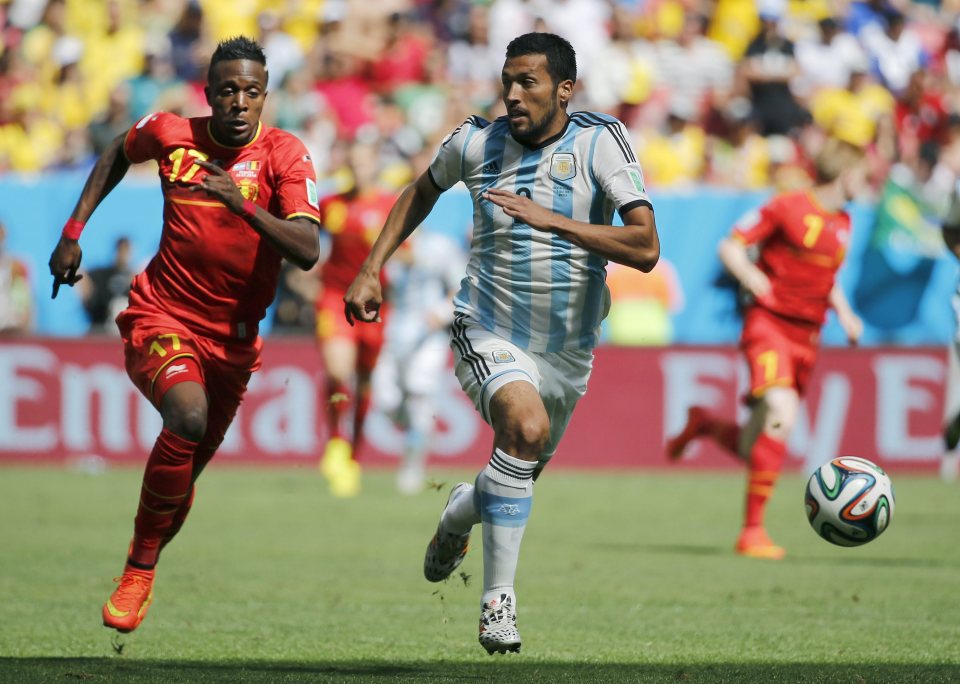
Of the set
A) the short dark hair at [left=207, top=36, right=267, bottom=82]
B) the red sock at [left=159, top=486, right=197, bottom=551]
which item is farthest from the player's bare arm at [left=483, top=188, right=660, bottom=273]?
the red sock at [left=159, top=486, right=197, bottom=551]

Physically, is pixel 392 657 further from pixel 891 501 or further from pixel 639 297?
pixel 639 297

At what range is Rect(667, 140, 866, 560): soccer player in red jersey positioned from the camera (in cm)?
1092

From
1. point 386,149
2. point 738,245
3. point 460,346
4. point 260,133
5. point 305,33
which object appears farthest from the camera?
point 305,33

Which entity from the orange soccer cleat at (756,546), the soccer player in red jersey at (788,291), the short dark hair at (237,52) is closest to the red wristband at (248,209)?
the short dark hair at (237,52)

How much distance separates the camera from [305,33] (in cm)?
2055

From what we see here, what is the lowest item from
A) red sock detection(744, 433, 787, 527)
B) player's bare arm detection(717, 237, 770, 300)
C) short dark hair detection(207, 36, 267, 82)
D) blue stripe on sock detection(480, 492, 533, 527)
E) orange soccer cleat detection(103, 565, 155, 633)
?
red sock detection(744, 433, 787, 527)

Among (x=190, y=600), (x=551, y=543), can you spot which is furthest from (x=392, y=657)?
(x=551, y=543)

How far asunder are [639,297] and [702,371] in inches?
47.7

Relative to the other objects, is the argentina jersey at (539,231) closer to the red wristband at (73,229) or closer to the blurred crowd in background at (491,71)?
the red wristband at (73,229)

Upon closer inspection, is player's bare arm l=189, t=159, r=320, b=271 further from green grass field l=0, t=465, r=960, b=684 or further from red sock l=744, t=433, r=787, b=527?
red sock l=744, t=433, r=787, b=527

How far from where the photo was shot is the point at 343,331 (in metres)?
14.5

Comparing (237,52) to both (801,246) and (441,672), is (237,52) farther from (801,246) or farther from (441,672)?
(801,246)

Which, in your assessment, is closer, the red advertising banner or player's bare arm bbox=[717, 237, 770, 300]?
player's bare arm bbox=[717, 237, 770, 300]

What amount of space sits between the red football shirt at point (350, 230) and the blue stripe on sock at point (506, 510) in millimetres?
8216
